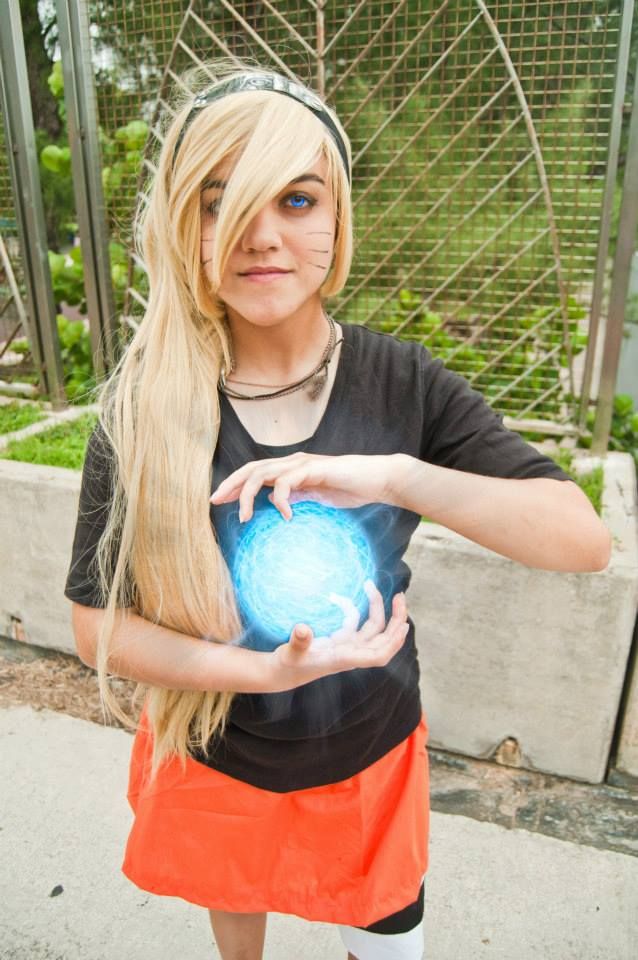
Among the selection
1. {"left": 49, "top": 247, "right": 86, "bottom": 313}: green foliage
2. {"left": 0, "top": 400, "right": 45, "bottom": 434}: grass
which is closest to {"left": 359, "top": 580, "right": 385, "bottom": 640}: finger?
{"left": 0, "top": 400, "right": 45, "bottom": 434}: grass

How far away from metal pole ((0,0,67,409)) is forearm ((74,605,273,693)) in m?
3.00

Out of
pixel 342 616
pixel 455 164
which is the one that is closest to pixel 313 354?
pixel 342 616

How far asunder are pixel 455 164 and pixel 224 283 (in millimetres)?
2604

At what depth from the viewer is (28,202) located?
376 centimetres

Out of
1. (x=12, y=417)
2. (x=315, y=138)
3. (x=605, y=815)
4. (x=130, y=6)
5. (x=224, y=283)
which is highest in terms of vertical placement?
(x=130, y=6)

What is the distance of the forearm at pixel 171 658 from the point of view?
1152 mm

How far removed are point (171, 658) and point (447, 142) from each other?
2.97 metres

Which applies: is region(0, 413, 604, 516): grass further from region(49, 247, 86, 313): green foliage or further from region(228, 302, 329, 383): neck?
region(228, 302, 329, 383): neck

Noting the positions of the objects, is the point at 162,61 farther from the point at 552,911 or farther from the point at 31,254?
the point at 552,911

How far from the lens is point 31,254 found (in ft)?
12.7

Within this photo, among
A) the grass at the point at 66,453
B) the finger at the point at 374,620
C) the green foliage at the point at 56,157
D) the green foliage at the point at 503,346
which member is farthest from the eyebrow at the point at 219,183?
the green foliage at the point at 56,157

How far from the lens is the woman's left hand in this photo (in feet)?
3.00

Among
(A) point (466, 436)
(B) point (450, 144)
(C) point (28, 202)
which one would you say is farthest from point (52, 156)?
(A) point (466, 436)

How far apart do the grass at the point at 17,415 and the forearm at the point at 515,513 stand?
3.07 metres
